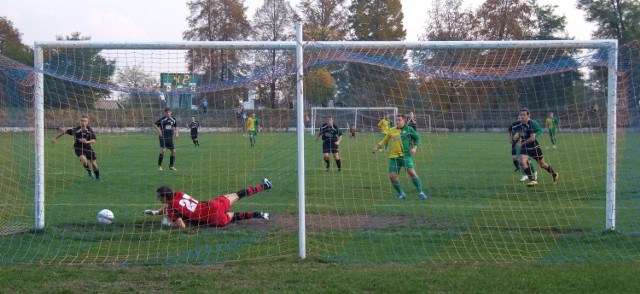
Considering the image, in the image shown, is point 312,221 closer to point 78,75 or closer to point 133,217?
point 133,217

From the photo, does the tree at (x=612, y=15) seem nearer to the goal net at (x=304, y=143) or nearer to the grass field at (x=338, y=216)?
the grass field at (x=338, y=216)

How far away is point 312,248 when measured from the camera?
8.12 metres

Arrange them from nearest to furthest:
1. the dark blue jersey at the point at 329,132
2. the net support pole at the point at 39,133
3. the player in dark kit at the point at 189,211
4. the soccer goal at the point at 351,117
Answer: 1. the net support pole at the point at 39,133
2. the player in dark kit at the point at 189,211
3. the dark blue jersey at the point at 329,132
4. the soccer goal at the point at 351,117

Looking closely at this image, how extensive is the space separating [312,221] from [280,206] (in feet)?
5.26

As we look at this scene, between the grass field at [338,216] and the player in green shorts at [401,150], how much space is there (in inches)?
13.5

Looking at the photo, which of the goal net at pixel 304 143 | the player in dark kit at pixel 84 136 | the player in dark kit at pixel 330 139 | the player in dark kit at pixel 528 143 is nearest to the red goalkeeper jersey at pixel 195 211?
the goal net at pixel 304 143

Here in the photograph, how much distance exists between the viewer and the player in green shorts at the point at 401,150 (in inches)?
485

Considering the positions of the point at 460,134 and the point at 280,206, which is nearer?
the point at 280,206

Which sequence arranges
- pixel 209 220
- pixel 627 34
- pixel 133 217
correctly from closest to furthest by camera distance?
pixel 209 220 < pixel 133 217 < pixel 627 34

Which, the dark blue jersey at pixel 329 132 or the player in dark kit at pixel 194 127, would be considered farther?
the dark blue jersey at pixel 329 132

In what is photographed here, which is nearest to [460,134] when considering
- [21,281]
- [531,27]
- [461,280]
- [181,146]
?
[461,280]

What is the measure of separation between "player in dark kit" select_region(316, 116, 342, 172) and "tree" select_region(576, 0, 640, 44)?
120 feet

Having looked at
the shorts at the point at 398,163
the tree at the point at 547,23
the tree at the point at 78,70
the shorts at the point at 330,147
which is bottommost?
the shorts at the point at 398,163

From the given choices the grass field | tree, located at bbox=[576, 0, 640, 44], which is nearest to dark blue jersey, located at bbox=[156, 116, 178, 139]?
the grass field
